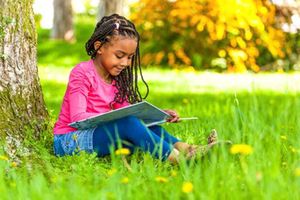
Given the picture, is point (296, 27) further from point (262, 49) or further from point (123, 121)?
point (123, 121)

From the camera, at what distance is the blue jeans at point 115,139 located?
4.10 m

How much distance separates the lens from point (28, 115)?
15.0 feet

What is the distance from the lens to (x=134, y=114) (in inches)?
165

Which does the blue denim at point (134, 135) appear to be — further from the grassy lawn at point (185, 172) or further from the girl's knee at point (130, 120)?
the grassy lawn at point (185, 172)

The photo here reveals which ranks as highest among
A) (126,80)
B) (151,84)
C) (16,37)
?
(16,37)

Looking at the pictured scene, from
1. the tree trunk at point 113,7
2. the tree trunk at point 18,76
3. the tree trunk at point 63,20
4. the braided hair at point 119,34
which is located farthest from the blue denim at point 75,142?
the tree trunk at point 63,20

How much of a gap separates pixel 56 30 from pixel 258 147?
1330 centimetres

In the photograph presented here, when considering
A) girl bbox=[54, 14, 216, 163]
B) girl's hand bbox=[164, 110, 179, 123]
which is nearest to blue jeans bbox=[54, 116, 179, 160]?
girl bbox=[54, 14, 216, 163]


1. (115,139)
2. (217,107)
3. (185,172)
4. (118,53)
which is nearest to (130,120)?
(115,139)

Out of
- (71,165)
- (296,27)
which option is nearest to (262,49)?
(296,27)

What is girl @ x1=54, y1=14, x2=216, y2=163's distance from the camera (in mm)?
4137

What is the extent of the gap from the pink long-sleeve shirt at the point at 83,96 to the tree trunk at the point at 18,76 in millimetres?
219

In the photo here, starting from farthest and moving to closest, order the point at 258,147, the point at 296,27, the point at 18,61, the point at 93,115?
the point at 296,27 → the point at 18,61 → the point at 93,115 → the point at 258,147

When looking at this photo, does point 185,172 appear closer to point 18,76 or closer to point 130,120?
point 130,120
